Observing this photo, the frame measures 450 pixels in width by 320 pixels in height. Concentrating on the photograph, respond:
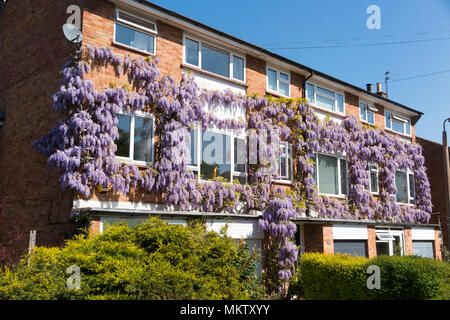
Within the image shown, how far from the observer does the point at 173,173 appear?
1152 cm

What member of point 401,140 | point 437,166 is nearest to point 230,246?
point 401,140

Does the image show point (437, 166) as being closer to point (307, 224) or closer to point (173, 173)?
point (307, 224)

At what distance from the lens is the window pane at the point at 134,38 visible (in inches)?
466

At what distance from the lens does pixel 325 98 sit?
18.2 m

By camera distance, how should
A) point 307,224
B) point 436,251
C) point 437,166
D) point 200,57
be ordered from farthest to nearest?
point 437,166 < point 436,251 < point 307,224 < point 200,57

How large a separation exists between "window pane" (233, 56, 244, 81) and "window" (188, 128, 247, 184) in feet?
7.24

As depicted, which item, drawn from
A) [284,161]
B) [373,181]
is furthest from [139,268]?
[373,181]

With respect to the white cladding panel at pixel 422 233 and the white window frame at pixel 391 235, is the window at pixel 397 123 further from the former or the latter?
the white window frame at pixel 391 235

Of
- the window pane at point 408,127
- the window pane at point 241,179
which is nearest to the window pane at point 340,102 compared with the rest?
the window pane at point 408,127

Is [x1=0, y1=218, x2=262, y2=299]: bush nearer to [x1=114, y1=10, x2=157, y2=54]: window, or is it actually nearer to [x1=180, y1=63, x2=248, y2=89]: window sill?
[x1=114, y1=10, x2=157, y2=54]: window

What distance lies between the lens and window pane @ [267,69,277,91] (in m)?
16.0

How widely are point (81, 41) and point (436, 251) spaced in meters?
19.6

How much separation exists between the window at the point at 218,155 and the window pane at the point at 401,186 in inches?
434

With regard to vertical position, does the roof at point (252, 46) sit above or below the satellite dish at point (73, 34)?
above
